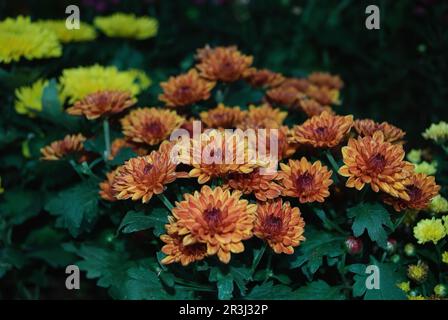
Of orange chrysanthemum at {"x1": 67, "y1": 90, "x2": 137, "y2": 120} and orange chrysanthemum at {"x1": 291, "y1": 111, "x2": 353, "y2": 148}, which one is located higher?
orange chrysanthemum at {"x1": 67, "y1": 90, "x2": 137, "y2": 120}

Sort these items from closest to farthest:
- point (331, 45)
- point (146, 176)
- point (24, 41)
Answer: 1. point (146, 176)
2. point (24, 41)
3. point (331, 45)

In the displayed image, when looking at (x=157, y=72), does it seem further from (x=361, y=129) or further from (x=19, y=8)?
(x=19, y=8)

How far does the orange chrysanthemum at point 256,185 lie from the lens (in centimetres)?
175

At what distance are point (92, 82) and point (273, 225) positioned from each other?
1.19m

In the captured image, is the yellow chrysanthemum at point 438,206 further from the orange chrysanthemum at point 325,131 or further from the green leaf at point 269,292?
the green leaf at point 269,292

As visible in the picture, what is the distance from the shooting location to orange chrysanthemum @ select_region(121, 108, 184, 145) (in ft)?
6.81

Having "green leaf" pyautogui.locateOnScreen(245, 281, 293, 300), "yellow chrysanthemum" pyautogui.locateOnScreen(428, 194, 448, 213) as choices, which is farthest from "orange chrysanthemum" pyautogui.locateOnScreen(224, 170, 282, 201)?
"yellow chrysanthemum" pyautogui.locateOnScreen(428, 194, 448, 213)

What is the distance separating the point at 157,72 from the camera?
10.6 ft

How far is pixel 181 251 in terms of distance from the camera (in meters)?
1.70

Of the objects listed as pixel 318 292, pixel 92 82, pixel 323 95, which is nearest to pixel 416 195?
pixel 318 292

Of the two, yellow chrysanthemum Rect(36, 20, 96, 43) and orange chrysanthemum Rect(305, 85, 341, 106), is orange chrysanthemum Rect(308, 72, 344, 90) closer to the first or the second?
orange chrysanthemum Rect(305, 85, 341, 106)

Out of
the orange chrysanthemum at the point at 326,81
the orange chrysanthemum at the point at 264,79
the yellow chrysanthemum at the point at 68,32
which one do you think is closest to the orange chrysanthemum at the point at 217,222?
the orange chrysanthemum at the point at 264,79

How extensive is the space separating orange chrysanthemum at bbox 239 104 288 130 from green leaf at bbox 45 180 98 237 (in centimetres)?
62

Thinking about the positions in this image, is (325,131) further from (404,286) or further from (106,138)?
(106,138)
